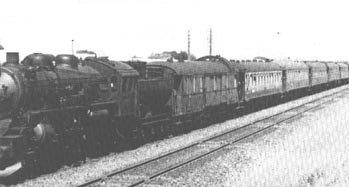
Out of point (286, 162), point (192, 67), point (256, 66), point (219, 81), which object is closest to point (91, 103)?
point (286, 162)

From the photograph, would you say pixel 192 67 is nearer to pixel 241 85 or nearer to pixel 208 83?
pixel 208 83

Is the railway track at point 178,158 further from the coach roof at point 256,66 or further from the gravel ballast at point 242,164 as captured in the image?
the coach roof at point 256,66

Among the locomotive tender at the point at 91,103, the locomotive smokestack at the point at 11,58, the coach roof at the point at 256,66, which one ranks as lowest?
the locomotive tender at the point at 91,103

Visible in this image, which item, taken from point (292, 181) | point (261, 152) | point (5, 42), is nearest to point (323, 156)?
point (261, 152)

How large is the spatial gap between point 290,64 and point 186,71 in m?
23.4

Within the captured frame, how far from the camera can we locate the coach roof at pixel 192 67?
2253cm

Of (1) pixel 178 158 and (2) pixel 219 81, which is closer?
(1) pixel 178 158

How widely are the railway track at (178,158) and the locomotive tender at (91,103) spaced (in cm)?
223

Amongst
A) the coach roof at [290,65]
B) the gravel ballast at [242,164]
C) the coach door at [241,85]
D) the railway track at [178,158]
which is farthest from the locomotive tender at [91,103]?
the coach roof at [290,65]

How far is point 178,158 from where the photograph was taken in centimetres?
1605

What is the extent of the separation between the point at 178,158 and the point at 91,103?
Result: 3.59 m

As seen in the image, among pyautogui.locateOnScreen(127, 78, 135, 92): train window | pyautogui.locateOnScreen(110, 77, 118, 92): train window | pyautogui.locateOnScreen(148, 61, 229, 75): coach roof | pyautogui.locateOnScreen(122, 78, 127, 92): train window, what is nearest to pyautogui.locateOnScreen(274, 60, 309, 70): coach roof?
pyautogui.locateOnScreen(148, 61, 229, 75): coach roof

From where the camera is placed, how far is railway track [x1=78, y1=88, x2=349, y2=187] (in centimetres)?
1296

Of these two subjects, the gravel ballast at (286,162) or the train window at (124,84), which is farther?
the train window at (124,84)
